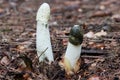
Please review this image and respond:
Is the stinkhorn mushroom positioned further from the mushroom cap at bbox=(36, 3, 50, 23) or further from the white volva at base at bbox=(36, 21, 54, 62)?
the mushroom cap at bbox=(36, 3, 50, 23)

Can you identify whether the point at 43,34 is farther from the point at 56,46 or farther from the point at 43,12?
the point at 56,46

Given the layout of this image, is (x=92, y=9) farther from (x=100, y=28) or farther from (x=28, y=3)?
(x=100, y=28)

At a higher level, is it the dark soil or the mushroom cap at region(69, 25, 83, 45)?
the mushroom cap at region(69, 25, 83, 45)

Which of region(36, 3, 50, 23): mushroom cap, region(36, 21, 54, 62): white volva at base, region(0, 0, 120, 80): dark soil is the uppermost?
region(36, 3, 50, 23): mushroom cap

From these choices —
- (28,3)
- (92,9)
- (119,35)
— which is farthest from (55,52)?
(28,3)

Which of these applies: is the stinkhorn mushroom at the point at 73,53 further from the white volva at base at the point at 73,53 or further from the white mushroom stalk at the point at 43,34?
the white mushroom stalk at the point at 43,34

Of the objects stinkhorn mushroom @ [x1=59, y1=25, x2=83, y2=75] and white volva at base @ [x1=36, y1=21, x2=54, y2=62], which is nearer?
stinkhorn mushroom @ [x1=59, y1=25, x2=83, y2=75]

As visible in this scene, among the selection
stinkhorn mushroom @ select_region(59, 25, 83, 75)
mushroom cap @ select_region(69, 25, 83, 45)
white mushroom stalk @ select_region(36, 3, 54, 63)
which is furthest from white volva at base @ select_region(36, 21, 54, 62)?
mushroom cap @ select_region(69, 25, 83, 45)
